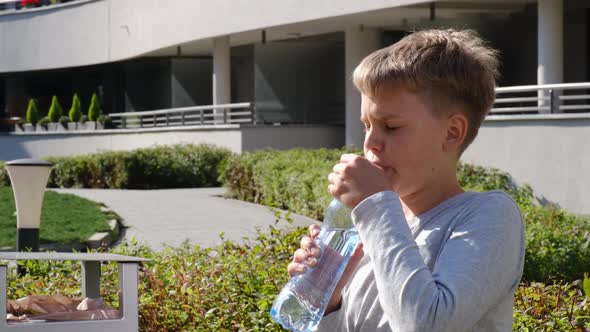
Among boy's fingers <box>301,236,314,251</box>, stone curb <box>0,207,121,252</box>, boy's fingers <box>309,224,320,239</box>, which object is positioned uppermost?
boy's fingers <box>309,224,320,239</box>

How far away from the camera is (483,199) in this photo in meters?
1.99

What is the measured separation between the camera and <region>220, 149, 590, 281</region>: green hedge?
8328mm

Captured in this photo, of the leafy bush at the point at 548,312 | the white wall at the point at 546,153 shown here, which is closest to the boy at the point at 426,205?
A: the leafy bush at the point at 548,312

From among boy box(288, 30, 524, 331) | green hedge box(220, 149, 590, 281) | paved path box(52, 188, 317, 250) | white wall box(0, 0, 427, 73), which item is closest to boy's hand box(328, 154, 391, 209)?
boy box(288, 30, 524, 331)

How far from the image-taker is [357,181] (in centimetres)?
192

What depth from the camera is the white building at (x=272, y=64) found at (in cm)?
1816

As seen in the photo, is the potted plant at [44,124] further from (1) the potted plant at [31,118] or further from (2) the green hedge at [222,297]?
(2) the green hedge at [222,297]

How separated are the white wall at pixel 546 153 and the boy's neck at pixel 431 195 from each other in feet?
48.4

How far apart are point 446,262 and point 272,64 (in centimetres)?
2694

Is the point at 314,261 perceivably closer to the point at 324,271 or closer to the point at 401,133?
the point at 324,271

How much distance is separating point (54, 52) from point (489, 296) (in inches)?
1449

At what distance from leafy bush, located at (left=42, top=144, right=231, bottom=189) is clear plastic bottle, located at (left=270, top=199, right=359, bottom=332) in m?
20.5

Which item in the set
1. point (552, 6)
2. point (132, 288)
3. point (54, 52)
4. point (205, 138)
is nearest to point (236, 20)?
point (205, 138)

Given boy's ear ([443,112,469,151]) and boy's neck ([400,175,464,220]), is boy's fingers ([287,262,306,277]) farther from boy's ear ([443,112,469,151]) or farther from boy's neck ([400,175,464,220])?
boy's ear ([443,112,469,151])
